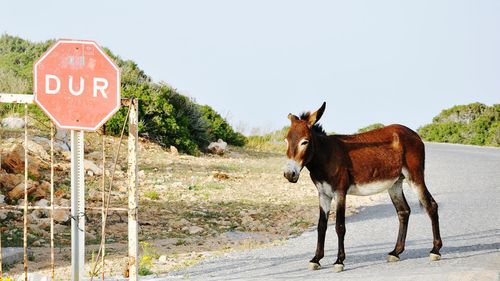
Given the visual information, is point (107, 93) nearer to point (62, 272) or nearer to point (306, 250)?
point (62, 272)

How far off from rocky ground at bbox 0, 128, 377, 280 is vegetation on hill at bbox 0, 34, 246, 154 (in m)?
3.00

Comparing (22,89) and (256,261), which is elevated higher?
(22,89)

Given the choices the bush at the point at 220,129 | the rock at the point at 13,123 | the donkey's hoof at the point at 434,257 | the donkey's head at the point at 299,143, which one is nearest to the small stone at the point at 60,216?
the donkey's head at the point at 299,143

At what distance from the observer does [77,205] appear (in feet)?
32.1

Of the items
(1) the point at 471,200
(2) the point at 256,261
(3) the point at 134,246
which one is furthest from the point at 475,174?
(3) the point at 134,246

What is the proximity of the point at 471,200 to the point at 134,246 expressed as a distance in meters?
10.6

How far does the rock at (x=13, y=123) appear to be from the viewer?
87.1 feet

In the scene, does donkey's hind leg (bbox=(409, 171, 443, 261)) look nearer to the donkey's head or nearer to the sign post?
the donkey's head

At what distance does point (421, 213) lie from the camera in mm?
16875

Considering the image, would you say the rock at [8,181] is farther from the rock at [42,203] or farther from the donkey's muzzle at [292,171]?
the donkey's muzzle at [292,171]

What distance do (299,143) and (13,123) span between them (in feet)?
60.2

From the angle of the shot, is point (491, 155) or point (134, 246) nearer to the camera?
point (134, 246)

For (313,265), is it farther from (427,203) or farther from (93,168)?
(93,168)

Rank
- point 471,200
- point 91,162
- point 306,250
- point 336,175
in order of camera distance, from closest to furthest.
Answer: point 336,175 < point 306,250 < point 471,200 < point 91,162
